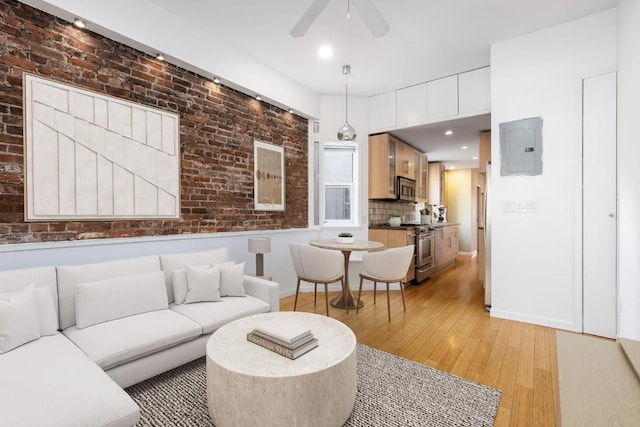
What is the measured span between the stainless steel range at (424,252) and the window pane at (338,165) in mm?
1501

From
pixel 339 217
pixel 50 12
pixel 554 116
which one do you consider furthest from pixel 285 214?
pixel 554 116

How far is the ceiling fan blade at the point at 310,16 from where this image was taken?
7.03ft

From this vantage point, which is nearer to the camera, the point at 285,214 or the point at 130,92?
the point at 130,92

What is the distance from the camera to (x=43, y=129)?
7.51 ft

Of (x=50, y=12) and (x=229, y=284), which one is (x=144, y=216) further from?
(x=50, y=12)

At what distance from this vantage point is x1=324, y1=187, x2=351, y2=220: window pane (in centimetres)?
496

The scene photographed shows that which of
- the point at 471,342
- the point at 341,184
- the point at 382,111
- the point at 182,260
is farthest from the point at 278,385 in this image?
the point at 382,111

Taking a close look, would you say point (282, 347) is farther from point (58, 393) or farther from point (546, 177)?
point (546, 177)

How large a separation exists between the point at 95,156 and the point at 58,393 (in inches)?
75.1

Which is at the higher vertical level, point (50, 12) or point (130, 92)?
point (50, 12)

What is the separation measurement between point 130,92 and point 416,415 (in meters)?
3.35

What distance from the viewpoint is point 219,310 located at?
2.50 meters

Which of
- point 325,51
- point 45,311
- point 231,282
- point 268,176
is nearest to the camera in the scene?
point 45,311

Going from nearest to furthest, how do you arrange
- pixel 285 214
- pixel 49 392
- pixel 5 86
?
pixel 49 392, pixel 5 86, pixel 285 214
